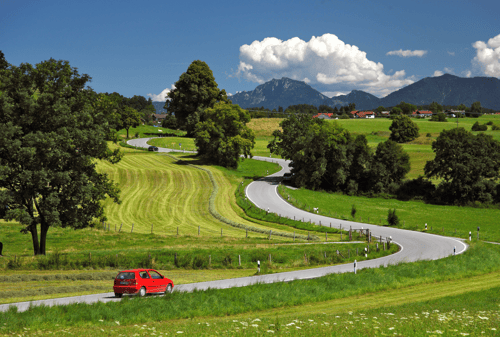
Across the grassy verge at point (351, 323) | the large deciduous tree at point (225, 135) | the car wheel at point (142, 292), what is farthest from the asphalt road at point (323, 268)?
the large deciduous tree at point (225, 135)

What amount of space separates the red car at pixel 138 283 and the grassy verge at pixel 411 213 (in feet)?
124

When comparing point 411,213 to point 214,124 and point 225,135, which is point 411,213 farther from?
point 214,124

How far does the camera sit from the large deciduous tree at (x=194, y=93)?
313ft

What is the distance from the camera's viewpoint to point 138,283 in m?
19.0

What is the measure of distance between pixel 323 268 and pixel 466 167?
50016 millimetres

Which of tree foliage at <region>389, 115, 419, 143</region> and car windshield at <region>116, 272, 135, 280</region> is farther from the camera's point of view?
tree foliage at <region>389, 115, 419, 143</region>

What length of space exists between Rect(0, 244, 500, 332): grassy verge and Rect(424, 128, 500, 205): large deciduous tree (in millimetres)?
44901

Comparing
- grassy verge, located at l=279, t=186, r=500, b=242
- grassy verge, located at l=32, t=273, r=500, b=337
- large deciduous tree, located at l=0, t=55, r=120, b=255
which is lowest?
grassy verge, located at l=279, t=186, r=500, b=242

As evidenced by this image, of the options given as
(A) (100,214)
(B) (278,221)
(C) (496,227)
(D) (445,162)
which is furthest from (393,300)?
(D) (445,162)

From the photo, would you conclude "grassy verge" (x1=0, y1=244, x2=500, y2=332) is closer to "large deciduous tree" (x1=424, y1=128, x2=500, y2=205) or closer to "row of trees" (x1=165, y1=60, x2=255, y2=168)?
"large deciduous tree" (x1=424, y1=128, x2=500, y2=205)

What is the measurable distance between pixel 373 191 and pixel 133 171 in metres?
45.9

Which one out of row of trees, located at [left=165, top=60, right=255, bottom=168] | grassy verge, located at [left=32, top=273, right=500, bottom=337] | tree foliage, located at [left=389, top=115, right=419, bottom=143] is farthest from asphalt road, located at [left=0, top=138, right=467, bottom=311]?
tree foliage, located at [left=389, top=115, right=419, bottom=143]

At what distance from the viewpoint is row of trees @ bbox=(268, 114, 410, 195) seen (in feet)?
247

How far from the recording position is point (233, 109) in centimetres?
8100
